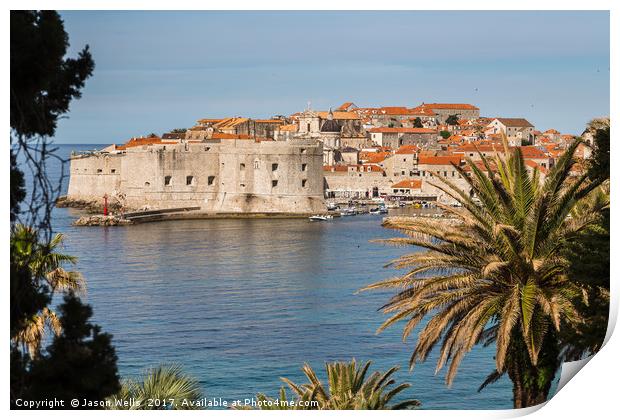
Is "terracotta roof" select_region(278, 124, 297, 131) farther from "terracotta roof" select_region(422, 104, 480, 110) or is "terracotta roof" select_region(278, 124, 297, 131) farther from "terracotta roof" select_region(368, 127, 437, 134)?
"terracotta roof" select_region(422, 104, 480, 110)

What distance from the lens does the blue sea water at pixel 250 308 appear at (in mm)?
9859

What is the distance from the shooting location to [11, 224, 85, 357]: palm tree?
436 cm

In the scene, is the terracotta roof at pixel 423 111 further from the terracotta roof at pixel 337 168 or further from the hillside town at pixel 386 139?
the terracotta roof at pixel 337 168

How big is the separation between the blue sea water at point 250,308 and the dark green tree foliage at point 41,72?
4.77m

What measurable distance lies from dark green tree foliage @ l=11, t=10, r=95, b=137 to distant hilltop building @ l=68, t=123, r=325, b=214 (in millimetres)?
29282

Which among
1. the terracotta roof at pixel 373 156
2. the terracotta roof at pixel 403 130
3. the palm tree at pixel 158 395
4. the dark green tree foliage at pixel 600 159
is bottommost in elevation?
the palm tree at pixel 158 395

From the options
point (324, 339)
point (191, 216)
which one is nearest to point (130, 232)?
point (191, 216)

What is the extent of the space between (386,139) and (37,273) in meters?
52.9

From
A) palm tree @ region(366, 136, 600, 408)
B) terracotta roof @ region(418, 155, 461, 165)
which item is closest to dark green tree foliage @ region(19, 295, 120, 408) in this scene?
palm tree @ region(366, 136, 600, 408)

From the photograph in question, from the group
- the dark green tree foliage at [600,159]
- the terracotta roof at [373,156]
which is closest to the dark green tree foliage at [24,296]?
the dark green tree foliage at [600,159]

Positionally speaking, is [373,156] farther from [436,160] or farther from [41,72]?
[41,72]

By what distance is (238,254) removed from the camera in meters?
23.2

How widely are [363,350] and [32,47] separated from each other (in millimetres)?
7641

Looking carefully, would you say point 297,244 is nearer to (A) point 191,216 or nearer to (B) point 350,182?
(A) point 191,216
